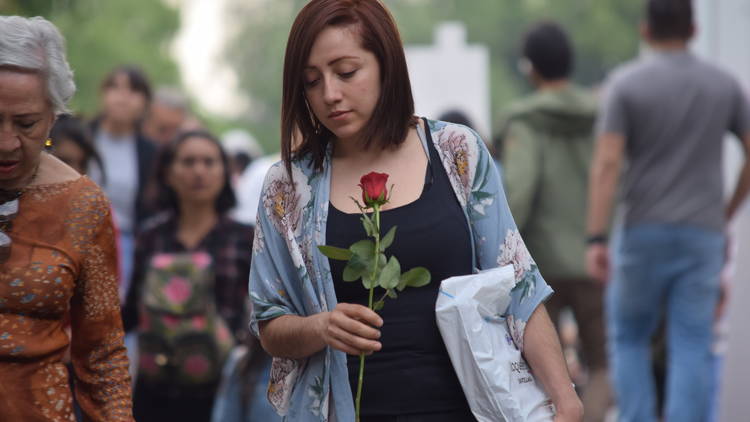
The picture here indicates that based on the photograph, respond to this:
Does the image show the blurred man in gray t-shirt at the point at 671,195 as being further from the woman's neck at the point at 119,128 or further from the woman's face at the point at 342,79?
the woman's face at the point at 342,79

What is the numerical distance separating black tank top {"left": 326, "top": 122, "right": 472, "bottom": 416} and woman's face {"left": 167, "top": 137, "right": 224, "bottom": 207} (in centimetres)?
356

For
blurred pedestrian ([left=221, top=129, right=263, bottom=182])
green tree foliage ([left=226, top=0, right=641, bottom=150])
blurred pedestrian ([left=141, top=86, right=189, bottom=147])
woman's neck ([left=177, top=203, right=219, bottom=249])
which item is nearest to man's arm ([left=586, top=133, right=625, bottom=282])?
woman's neck ([left=177, top=203, right=219, bottom=249])

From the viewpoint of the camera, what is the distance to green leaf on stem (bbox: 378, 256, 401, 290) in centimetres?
336

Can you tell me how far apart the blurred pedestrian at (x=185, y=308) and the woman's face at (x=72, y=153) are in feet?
1.65

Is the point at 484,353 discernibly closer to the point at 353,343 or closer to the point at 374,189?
the point at 353,343

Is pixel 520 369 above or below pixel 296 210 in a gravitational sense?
below

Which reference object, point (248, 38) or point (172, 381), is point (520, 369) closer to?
point (172, 381)

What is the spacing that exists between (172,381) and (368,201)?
3.35 metres

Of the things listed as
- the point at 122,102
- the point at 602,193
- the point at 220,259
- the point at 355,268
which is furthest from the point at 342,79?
the point at 122,102

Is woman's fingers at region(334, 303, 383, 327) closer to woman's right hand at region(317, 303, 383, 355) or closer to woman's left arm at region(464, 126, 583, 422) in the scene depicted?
woman's right hand at region(317, 303, 383, 355)

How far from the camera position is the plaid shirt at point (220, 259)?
6578 mm

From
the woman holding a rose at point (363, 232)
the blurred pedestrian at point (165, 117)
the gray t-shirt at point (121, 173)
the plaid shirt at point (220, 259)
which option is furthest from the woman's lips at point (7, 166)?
the blurred pedestrian at point (165, 117)

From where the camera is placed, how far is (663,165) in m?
7.48

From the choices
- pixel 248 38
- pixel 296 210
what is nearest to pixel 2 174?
pixel 296 210
